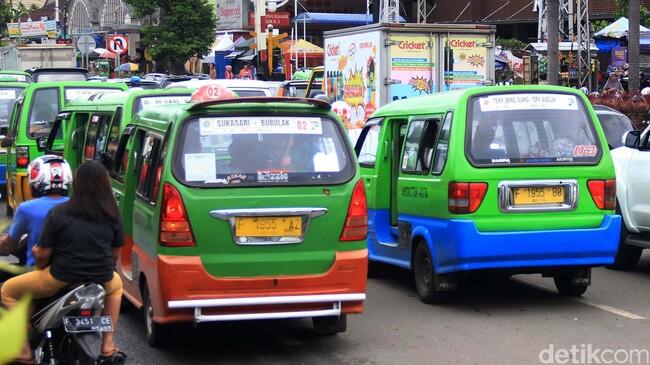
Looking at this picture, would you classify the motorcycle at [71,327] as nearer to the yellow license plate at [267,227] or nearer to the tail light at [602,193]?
the yellow license plate at [267,227]

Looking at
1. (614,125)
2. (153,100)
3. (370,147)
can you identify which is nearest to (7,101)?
(153,100)

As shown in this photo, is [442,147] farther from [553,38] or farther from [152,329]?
[553,38]

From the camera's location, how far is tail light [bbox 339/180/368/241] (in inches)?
251

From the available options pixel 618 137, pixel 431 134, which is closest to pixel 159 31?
pixel 618 137

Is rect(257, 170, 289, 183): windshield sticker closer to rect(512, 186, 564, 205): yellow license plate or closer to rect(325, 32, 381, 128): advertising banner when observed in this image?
rect(512, 186, 564, 205): yellow license plate

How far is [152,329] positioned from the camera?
22.0 ft

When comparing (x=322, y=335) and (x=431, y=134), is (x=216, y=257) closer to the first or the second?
(x=322, y=335)

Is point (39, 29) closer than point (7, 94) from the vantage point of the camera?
No

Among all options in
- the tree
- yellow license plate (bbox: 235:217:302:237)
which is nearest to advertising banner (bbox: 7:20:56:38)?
the tree

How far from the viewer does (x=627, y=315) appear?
7.78 metres

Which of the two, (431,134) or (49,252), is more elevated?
(431,134)

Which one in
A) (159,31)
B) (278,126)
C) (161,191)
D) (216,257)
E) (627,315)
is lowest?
(627,315)

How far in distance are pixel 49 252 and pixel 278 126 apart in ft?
6.42

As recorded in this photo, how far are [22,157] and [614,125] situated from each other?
8.75 meters
